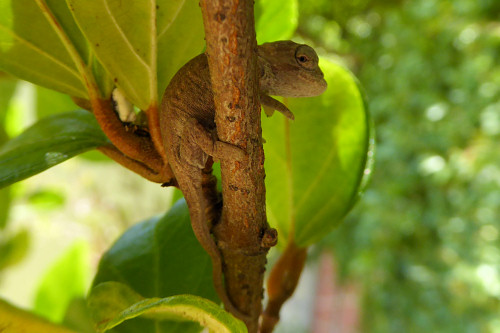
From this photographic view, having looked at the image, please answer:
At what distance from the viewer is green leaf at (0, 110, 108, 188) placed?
36cm

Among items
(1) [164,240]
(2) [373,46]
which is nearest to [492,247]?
(2) [373,46]

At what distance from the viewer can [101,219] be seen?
2.94 metres

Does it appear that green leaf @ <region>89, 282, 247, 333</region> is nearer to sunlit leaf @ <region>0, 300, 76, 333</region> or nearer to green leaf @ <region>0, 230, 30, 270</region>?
sunlit leaf @ <region>0, 300, 76, 333</region>

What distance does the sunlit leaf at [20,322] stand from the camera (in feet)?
1.19

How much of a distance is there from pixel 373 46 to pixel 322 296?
191cm

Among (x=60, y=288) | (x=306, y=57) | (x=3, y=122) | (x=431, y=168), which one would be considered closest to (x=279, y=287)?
(x=306, y=57)

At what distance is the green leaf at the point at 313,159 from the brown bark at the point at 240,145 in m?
0.11

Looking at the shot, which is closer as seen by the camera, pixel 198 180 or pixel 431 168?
pixel 198 180

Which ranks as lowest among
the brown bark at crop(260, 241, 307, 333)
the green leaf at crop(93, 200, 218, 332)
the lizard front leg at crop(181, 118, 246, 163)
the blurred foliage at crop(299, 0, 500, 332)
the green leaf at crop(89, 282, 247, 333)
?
the blurred foliage at crop(299, 0, 500, 332)

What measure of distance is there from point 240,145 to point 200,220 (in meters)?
0.12

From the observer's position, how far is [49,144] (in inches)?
16.0

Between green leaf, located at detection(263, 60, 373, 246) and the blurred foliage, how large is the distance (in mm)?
1732

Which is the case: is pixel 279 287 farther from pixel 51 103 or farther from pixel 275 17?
pixel 51 103

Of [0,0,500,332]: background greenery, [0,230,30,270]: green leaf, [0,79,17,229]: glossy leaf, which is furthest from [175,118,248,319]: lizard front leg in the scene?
[0,0,500,332]: background greenery
